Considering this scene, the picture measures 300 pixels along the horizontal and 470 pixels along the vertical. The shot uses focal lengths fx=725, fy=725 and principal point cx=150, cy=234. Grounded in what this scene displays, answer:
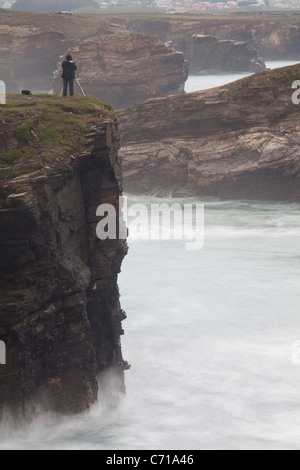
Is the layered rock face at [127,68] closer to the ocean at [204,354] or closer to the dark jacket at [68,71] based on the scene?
the ocean at [204,354]

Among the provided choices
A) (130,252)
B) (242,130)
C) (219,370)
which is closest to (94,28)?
(242,130)

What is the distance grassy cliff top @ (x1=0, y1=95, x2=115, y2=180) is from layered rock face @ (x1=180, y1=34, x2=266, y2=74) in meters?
98.3

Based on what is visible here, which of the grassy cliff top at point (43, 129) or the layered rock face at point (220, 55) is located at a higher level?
the layered rock face at point (220, 55)

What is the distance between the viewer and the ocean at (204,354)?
18438 millimetres

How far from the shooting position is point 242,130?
159ft

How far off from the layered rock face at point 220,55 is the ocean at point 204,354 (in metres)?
80.4

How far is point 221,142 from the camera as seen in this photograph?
1922 inches

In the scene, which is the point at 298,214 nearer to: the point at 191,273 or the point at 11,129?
the point at 191,273

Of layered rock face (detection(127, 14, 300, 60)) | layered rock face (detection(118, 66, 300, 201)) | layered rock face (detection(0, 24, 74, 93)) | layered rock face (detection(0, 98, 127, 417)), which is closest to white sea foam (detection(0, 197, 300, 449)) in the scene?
layered rock face (detection(0, 98, 127, 417))

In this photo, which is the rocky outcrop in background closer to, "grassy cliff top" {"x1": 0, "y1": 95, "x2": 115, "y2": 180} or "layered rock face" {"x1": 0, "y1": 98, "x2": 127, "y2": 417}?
"grassy cliff top" {"x1": 0, "y1": 95, "x2": 115, "y2": 180}

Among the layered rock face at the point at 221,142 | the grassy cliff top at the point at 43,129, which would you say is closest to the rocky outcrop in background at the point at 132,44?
the layered rock face at the point at 221,142

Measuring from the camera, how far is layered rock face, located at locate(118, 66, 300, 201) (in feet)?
155

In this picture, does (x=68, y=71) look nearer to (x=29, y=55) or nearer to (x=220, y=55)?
(x=29, y=55)

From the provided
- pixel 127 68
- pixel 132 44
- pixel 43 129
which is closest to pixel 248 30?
pixel 132 44
